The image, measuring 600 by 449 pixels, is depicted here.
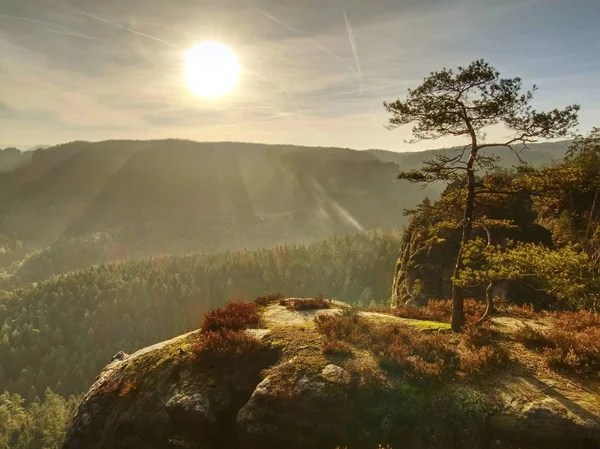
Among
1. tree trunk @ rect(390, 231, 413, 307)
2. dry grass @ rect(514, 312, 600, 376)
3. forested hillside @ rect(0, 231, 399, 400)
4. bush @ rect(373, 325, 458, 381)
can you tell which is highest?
dry grass @ rect(514, 312, 600, 376)

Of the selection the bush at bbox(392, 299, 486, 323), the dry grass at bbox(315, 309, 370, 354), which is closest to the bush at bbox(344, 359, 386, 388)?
the dry grass at bbox(315, 309, 370, 354)

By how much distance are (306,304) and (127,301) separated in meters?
163

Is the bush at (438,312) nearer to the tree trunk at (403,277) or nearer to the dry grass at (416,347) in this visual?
the dry grass at (416,347)

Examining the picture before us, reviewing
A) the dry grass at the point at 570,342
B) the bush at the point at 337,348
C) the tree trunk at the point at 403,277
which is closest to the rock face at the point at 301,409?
the bush at the point at 337,348

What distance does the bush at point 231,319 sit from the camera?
17453 mm

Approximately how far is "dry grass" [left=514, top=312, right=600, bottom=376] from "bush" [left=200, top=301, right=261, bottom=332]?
11164 millimetres

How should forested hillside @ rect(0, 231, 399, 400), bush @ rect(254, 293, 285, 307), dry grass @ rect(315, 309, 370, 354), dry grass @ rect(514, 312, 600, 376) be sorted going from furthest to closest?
forested hillside @ rect(0, 231, 399, 400) → bush @ rect(254, 293, 285, 307) → dry grass @ rect(315, 309, 370, 354) → dry grass @ rect(514, 312, 600, 376)

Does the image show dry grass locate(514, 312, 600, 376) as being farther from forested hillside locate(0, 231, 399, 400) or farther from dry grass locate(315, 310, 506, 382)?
forested hillside locate(0, 231, 399, 400)

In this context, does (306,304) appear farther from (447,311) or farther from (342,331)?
(447,311)

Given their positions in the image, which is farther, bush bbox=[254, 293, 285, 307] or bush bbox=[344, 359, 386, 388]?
bush bbox=[254, 293, 285, 307]

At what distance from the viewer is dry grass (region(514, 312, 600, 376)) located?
12.7m

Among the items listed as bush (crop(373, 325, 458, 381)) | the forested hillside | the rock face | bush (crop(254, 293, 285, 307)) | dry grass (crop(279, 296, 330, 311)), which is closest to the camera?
the rock face

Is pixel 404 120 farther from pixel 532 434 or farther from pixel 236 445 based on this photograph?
pixel 236 445

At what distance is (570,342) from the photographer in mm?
13594
